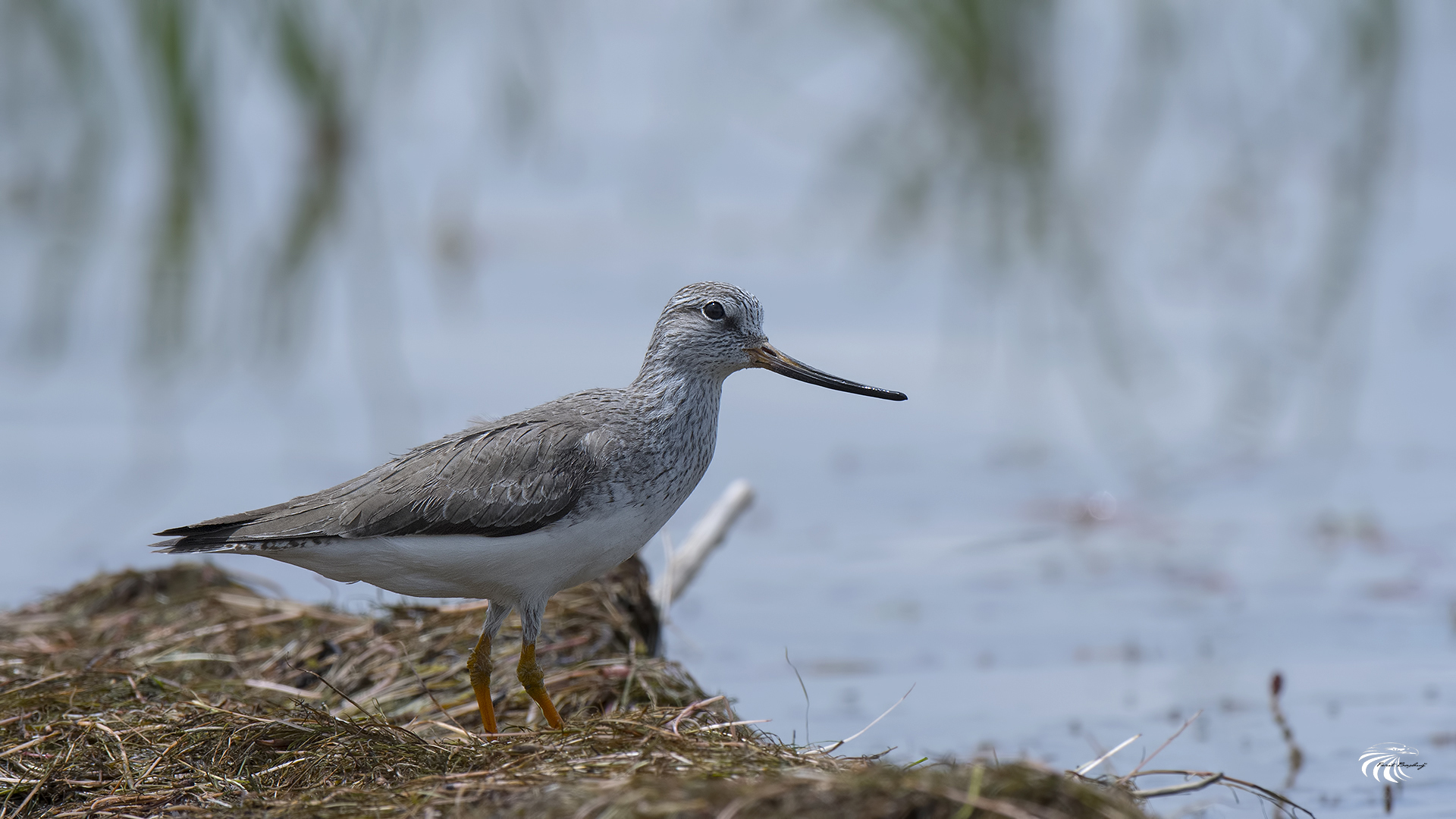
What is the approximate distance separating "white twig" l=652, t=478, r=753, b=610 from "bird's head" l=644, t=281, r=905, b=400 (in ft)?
4.51

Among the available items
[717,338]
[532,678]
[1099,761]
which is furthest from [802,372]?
[1099,761]

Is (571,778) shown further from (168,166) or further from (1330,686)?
(168,166)

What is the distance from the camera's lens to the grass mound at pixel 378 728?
345 centimetres

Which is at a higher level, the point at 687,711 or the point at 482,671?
the point at 482,671

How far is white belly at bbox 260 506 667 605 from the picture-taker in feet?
16.7

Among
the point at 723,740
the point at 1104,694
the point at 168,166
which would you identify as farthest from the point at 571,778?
the point at 168,166

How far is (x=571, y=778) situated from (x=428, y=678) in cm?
222

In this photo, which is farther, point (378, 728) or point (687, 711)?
point (378, 728)

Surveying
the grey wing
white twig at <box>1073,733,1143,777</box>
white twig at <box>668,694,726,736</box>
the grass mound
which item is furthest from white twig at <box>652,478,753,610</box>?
white twig at <box>1073,733,1143,777</box>

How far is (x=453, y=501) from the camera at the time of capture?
5.22 meters
